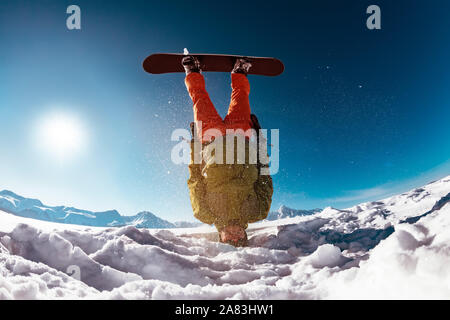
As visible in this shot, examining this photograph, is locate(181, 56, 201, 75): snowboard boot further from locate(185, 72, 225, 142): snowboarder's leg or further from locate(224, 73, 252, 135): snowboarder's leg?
locate(224, 73, 252, 135): snowboarder's leg

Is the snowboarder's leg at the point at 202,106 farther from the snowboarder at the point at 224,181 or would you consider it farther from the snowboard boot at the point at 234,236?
the snowboard boot at the point at 234,236

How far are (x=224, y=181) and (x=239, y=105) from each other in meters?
1.22

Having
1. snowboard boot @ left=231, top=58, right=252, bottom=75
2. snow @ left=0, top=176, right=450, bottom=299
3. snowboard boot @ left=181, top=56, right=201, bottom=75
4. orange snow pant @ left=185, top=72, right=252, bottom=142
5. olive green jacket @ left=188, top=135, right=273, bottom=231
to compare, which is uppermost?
snowboard boot @ left=231, top=58, right=252, bottom=75

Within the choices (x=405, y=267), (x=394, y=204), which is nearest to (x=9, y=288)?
(x=405, y=267)

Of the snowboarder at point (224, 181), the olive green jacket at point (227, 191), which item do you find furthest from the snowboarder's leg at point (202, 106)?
the olive green jacket at point (227, 191)

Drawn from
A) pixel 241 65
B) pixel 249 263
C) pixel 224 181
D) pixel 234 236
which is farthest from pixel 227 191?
pixel 241 65

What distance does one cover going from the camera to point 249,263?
1.53m

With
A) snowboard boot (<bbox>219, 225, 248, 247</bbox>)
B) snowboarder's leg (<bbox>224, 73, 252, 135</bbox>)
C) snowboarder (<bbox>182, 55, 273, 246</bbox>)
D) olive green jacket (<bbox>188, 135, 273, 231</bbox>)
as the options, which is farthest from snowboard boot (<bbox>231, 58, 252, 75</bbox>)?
snowboard boot (<bbox>219, 225, 248, 247</bbox>)

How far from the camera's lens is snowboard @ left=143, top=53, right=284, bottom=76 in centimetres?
338

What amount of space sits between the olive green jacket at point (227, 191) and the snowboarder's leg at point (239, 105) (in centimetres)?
42

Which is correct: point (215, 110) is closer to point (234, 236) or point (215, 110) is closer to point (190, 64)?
point (190, 64)

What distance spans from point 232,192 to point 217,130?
2.74ft

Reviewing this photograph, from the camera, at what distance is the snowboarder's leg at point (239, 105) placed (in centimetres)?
279
